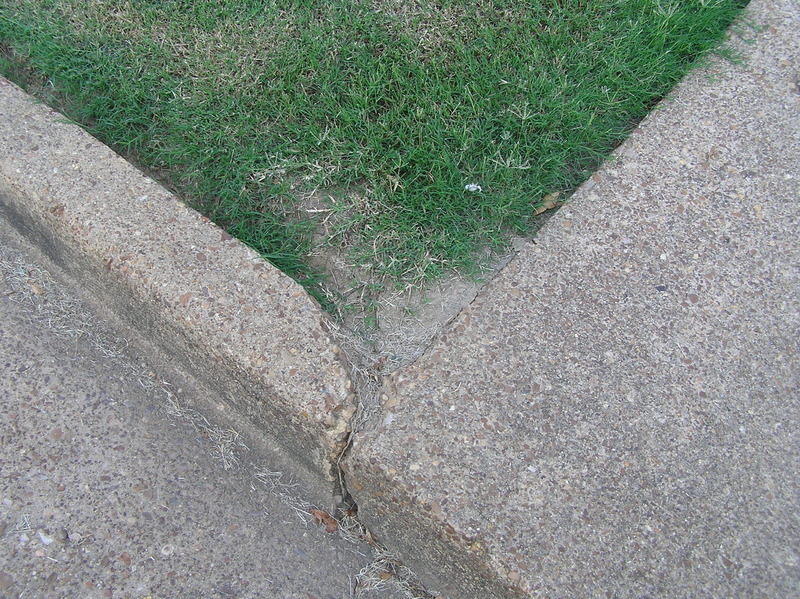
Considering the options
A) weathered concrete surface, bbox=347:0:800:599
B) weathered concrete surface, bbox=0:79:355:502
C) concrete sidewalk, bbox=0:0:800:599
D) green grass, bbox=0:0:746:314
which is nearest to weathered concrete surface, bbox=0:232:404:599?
concrete sidewalk, bbox=0:0:800:599

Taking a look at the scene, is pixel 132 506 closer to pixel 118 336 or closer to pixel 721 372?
pixel 118 336

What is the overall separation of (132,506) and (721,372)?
1761 mm

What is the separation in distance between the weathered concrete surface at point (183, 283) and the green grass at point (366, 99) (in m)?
0.19

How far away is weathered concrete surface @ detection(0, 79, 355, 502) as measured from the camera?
1808 millimetres

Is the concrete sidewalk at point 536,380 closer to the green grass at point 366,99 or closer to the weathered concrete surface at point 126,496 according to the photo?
the weathered concrete surface at point 126,496

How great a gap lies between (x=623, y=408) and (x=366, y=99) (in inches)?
53.4

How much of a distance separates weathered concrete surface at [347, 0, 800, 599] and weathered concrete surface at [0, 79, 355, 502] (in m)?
0.21

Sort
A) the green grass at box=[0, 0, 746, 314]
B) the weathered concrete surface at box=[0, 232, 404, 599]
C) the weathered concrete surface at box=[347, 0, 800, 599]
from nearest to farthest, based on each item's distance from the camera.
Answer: the weathered concrete surface at box=[347, 0, 800, 599]
the weathered concrete surface at box=[0, 232, 404, 599]
the green grass at box=[0, 0, 746, 314]

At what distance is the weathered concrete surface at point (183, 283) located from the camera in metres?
1.81

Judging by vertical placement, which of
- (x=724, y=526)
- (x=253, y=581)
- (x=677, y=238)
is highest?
(x=677, y=238)

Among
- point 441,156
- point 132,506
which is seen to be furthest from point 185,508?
point 441,156

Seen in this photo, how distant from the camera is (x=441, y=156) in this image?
7.20 feet

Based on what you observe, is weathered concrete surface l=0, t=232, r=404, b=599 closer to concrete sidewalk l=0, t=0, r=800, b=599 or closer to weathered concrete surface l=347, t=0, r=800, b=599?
concrete sidewalk l=0, t=0, r=800, b=599

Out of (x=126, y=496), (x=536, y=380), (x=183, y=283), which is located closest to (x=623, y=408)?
(x=536, y=380)
